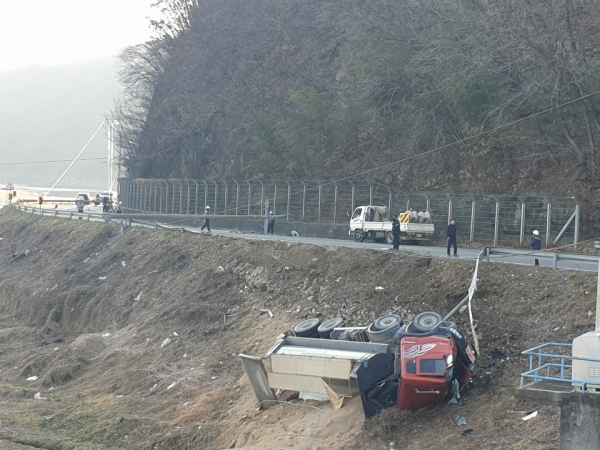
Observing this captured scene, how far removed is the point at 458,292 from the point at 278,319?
5.78m

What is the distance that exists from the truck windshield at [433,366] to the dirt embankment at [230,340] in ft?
2.64

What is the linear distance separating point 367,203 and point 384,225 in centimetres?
523

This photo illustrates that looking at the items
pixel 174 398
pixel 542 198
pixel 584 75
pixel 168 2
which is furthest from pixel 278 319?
pixel 168 2

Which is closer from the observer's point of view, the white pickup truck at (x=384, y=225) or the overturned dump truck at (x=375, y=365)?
the overturned dump truck at (x=375, y=365)

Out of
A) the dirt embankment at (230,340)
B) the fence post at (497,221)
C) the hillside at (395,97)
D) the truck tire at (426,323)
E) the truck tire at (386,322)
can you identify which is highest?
the hillside at (395,97)

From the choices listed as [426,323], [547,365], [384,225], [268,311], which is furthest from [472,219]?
[547,365]

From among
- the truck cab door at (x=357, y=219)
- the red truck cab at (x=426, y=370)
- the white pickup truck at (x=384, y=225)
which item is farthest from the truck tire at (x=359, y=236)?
the red truck cab at (x=426, y=370)

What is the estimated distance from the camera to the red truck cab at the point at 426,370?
15164 millimetres

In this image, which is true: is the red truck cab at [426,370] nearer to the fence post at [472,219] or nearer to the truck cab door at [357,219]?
the fence post at [472,219]

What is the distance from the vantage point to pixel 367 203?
140ft

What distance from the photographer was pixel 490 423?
14.3 m

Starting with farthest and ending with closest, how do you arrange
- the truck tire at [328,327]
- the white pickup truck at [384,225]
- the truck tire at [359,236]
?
1. the truck tire at [359,236]
2. the white pickup truck at [384,225]
3. the truck tire at [328,327]

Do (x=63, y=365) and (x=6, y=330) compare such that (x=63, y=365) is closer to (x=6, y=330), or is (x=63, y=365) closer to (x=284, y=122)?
→ (x=6, y=330)

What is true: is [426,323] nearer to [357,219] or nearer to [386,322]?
[386,322]
